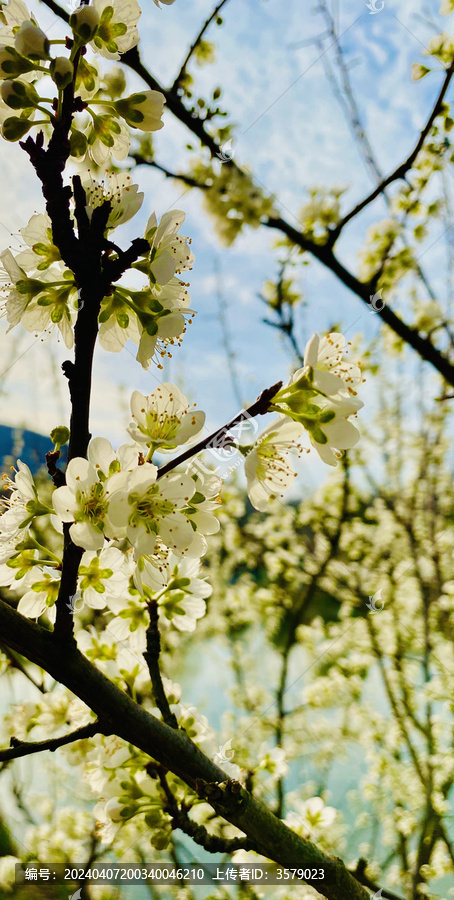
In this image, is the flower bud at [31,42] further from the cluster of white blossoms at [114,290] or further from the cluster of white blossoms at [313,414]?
the cluster of white blossoms at [313,414]

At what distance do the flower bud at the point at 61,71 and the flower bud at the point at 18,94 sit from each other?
4 cm

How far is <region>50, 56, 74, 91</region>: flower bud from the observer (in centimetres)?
44

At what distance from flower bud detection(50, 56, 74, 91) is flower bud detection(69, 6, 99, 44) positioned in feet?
0.10

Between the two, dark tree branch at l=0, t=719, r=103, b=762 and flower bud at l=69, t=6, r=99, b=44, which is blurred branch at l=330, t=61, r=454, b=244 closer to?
flower bud at l=69, t=6, r=99, b=44

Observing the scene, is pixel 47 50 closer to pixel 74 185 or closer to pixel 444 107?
pixel 74 185

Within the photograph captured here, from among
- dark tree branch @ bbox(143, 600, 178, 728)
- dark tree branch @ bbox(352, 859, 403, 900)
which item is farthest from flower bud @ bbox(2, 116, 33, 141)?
dark tree branch @ bbox(352, 859, 403, 900)

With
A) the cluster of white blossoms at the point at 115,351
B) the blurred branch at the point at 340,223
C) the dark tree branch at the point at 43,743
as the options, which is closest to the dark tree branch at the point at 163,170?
the blurred branch at the point at 340,223

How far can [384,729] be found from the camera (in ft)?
9.63

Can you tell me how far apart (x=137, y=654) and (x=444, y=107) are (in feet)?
5.21

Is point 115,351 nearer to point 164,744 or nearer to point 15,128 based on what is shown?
point 15,128

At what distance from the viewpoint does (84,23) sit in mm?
453

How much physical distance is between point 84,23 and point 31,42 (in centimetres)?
5

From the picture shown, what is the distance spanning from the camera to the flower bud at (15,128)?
481mm

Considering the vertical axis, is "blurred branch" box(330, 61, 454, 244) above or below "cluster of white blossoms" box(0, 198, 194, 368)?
above
